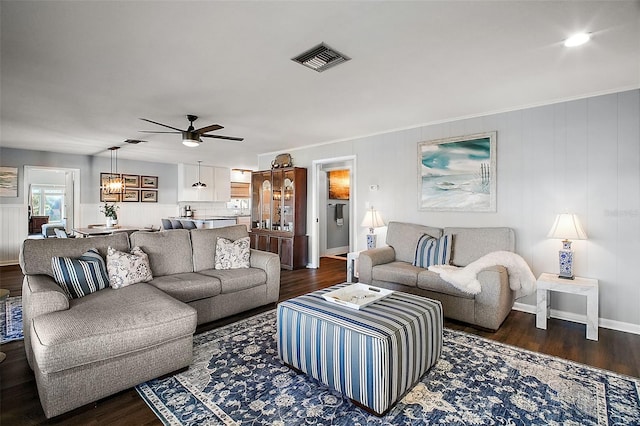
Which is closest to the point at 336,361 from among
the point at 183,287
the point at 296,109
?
the point at 183,287

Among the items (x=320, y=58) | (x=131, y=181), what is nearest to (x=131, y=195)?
(x=131, y=181)

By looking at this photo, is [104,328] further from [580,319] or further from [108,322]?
[580,319]

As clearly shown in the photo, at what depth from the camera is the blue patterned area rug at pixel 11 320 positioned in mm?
2977

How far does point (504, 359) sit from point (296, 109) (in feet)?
10.9

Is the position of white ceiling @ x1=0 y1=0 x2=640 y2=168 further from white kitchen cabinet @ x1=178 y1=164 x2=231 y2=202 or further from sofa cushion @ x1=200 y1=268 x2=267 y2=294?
white kitchen cabinet @ x1=178 y1=164 x2=231 y2=202

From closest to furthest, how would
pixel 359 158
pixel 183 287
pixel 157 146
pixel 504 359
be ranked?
pixel 504 359 < pixel 183 287 < pixel 359 158 < pixel 157 146

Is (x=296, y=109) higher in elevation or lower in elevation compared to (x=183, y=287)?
higher

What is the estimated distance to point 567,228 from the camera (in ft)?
10.6

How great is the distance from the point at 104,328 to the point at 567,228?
409cm

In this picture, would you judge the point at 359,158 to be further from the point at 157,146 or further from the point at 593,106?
the point at 157,146

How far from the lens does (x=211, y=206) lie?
990cm

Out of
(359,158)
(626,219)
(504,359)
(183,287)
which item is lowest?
(504,359)

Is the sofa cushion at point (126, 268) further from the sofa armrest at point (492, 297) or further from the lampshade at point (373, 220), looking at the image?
the sofa armrest at point (492, 297)

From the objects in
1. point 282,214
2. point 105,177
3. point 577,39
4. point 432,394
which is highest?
point 577,39
